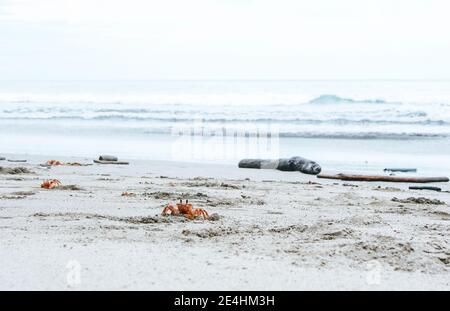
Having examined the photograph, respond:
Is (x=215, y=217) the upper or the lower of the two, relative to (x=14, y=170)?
lower

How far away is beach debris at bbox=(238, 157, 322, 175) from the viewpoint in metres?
12.6

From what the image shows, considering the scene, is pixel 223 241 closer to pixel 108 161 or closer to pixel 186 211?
pixel 186 211

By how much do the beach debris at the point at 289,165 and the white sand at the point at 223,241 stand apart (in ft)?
9.93

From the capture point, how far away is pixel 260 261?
481 centimetres

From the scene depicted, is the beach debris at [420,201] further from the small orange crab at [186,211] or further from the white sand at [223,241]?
the small orange crab at [186,211]

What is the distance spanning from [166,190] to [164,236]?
140 inches

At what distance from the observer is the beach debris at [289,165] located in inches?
496

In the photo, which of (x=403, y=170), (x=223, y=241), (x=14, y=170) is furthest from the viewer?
(x=403, y=170)

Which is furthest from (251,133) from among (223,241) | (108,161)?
(223,241)

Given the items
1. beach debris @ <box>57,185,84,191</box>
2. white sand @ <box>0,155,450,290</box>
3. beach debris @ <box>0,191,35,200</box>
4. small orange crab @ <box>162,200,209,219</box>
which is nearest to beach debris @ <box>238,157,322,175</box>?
white sand @ <box>0,155,450,290</box>

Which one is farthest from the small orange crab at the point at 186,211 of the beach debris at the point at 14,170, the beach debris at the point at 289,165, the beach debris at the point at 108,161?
the beach debris at the point at 108,161

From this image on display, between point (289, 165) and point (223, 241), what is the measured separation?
7616 mm

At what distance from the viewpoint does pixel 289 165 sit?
13.0 m

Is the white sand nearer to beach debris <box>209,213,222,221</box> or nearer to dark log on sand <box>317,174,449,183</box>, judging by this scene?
beach debris <box>209,213,222,221</box>
